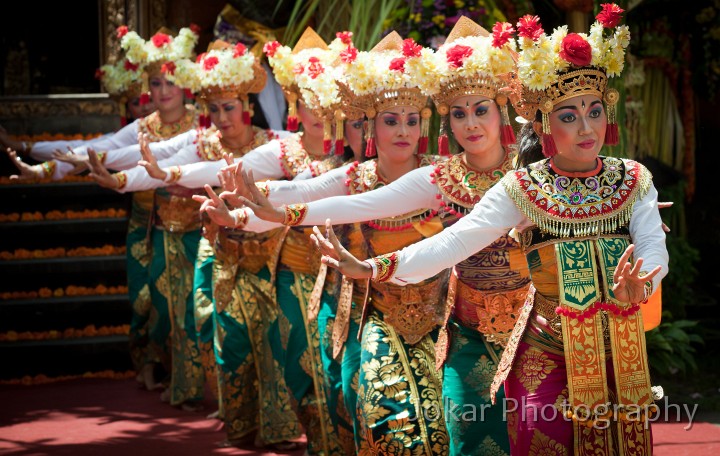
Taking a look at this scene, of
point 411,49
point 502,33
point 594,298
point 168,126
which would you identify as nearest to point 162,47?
point 168,126

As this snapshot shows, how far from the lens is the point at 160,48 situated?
8.46 m

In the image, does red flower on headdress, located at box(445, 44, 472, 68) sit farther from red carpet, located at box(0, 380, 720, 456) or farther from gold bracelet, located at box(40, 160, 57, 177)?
gold bracelet, located at box(40, 160, 57, 177)

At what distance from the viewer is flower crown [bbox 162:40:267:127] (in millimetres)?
7008

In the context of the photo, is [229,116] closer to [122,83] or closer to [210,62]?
[210,62]

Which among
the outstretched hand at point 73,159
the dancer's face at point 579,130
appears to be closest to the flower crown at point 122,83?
the outstretched hand at point 73,159

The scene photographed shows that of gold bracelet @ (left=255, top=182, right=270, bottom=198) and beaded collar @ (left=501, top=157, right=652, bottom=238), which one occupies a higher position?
beaded collar @ (left=501, top=157, right=652, bottom=238)

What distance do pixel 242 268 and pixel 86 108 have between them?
16.3 ft

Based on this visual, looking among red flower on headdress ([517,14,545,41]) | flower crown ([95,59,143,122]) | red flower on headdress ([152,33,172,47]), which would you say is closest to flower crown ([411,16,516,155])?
red flower on headdress ([517,14,545,41])

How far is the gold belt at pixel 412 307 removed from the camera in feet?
15.6

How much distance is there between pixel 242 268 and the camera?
6641 mm

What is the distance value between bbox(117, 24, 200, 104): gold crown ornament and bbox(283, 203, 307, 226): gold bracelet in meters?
3.81

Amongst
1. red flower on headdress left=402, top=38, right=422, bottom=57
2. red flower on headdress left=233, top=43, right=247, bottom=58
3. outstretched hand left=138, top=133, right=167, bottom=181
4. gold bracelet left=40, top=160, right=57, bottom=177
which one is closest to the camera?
red flower on headdress left=402, top=38, right=422, bottom=57

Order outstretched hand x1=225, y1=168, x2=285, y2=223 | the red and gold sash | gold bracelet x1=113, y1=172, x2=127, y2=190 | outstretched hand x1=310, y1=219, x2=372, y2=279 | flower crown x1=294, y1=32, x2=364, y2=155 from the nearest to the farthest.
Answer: the red and gold sash, outstretched hand x1=310, y1=219, x2=372, y2=279, outstretched hand x1=225, y1=168, x2=285, y2=223, flower crown x1=294, y1=32, x2=364, y2=155, gold bracelet x1=113, y1=172, x2=127, y2=190

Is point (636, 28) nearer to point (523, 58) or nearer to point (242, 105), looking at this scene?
point (242, 105)
